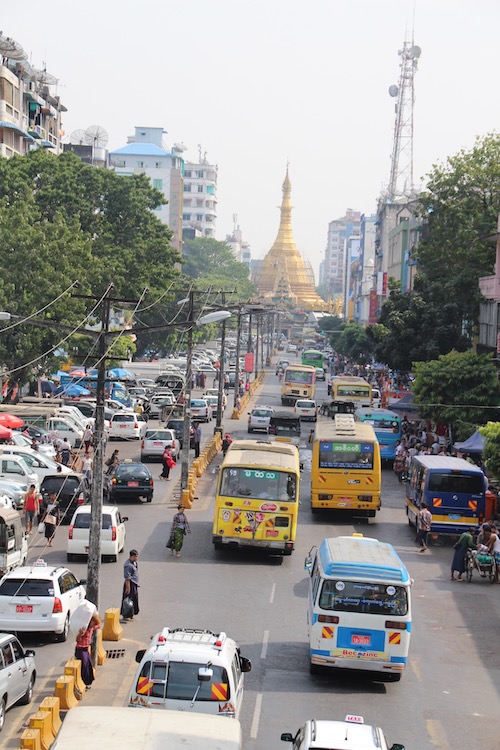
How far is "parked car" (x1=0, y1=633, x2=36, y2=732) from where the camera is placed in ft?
54.9

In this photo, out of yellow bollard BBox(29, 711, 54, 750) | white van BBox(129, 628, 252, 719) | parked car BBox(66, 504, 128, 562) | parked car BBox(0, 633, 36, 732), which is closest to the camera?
white van BBox(129, 628, 252, 719)

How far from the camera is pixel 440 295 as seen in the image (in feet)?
223

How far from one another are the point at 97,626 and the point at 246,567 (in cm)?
1050

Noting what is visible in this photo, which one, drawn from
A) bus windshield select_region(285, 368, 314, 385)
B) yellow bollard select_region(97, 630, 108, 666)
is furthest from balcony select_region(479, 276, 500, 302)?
yellow bollard select_region(97, 630, 108, 666)

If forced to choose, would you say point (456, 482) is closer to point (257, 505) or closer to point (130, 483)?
point (257, 505)

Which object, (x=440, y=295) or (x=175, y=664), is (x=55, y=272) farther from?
(x=175, y=664)

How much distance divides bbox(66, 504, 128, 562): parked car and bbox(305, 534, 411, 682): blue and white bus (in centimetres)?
1068

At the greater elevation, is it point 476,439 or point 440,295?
point 440,295

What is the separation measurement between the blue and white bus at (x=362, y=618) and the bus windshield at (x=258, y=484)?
10.7 metres

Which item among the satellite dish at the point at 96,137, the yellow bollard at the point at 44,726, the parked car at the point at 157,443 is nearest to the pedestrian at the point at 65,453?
the parked car at the point at 157,443

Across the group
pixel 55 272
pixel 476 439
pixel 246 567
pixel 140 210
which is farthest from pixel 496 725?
pixel 140 210

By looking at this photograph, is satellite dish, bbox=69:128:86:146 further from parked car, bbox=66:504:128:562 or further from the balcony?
parked car, bbox=66:504:128:562

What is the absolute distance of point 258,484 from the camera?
101 feet

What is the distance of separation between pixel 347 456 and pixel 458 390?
15667 millimetres
